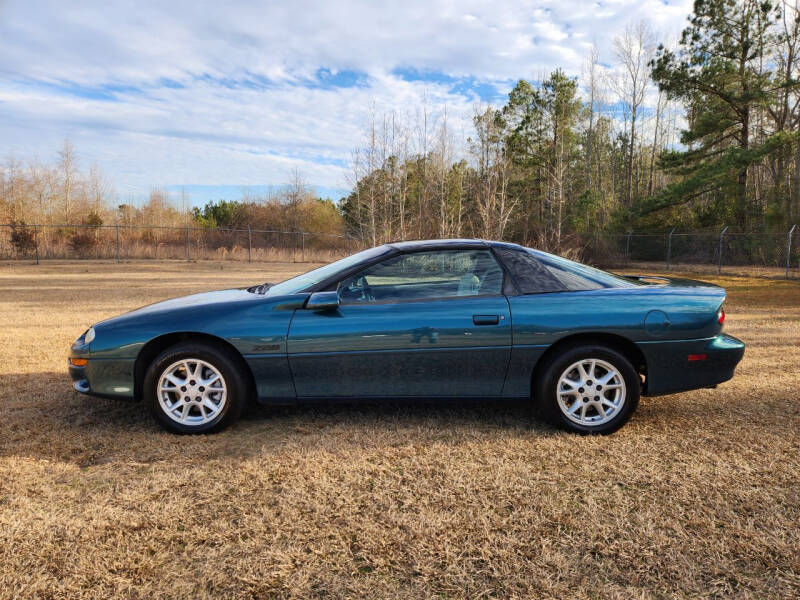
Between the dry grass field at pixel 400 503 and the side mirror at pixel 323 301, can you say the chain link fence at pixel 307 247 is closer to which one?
the dry grass field at pixel 400 503

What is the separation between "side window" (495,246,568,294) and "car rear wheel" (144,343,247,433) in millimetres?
2023

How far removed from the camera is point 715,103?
27094 mm

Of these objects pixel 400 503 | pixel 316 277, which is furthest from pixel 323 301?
pixel 400 503

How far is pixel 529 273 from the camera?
366 cm

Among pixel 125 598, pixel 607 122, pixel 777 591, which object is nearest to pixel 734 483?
pixel 777 591

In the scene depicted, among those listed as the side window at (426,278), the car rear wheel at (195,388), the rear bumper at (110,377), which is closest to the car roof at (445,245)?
the side window at (426,278)

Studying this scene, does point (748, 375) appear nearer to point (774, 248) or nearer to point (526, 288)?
point (526, 288)

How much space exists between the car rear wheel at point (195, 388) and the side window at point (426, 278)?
94 centimetres

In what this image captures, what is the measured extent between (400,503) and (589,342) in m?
1.77

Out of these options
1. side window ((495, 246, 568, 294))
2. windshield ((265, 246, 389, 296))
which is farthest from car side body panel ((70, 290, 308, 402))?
side window ((495, 246, 568, 294))

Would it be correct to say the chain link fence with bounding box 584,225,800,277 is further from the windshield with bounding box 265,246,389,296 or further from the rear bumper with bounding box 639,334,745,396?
the windshield with bounding box 265,246,389,296

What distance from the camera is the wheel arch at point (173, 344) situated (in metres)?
3.50

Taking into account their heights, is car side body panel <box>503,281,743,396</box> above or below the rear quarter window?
below

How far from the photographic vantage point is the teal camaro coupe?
3.43 m
